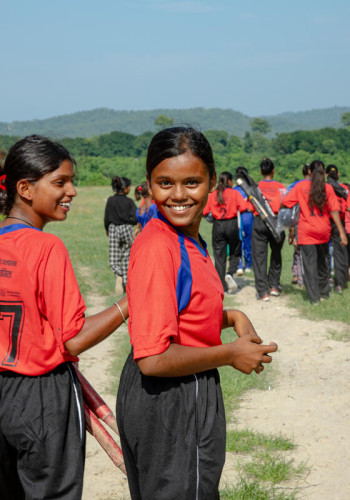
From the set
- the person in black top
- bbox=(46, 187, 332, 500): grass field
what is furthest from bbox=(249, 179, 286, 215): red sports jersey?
the person in black top

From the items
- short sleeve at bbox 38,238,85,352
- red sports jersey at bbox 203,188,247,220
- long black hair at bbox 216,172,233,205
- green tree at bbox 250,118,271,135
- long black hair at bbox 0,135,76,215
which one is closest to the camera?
short sleeve at bbox 38,238,85,352

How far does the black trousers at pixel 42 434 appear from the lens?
215 cm

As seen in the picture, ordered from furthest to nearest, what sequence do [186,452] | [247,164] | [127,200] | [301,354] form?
[247,164], [127,200], [301,354], [186,452]

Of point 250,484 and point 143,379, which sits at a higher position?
point 143,379

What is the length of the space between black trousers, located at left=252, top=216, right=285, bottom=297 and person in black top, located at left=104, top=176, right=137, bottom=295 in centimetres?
200

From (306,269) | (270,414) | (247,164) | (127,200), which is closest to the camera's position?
(270,414)

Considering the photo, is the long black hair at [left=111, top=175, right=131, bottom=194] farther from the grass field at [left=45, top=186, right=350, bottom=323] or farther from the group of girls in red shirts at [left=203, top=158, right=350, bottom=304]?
the grass field at [left=45, top=186, right=350, bottom=323]

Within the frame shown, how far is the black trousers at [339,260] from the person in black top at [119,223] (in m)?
3.13

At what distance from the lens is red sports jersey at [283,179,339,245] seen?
7984 millimetres

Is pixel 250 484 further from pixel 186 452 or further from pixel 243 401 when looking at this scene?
pixel 186 452

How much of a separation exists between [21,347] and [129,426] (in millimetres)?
507

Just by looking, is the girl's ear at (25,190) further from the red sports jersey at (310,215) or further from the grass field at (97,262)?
the red sports jersey at (310,215)

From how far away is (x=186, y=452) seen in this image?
1926mm

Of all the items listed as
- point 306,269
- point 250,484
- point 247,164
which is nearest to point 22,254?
point 250,484
